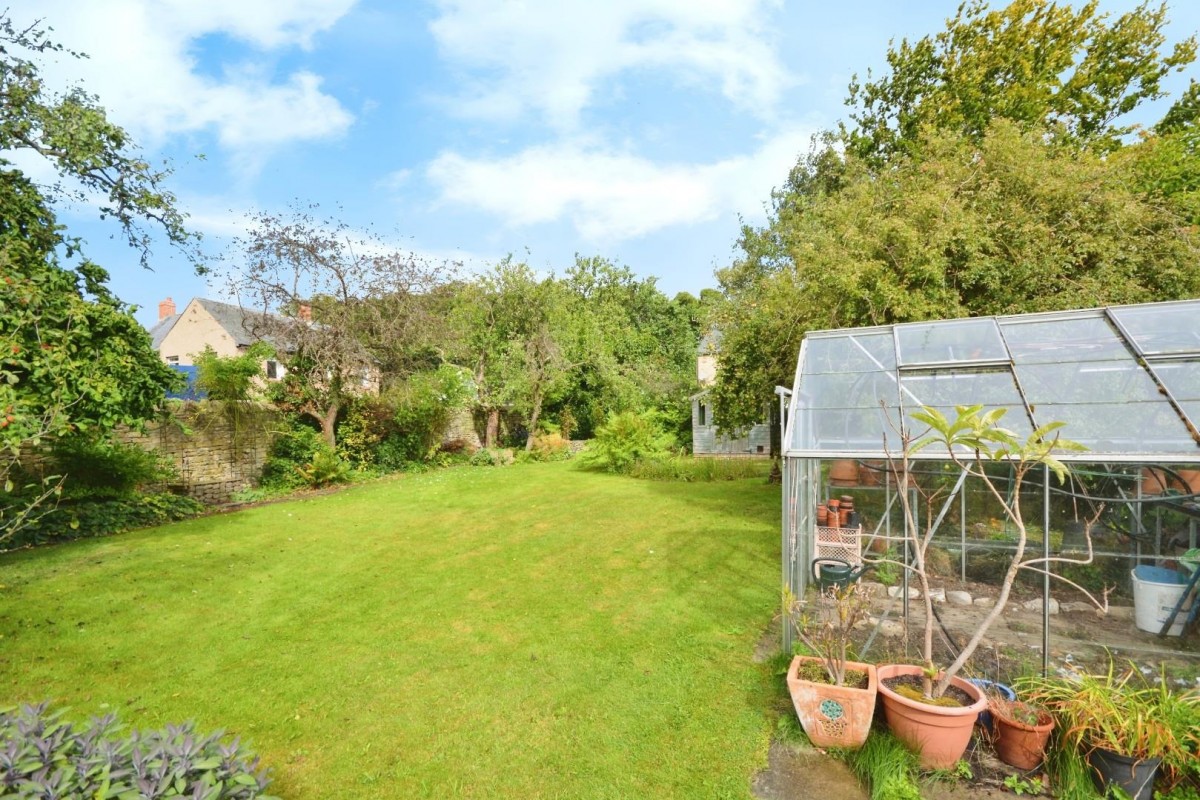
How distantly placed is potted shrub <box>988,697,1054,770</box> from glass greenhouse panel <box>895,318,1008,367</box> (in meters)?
3.22

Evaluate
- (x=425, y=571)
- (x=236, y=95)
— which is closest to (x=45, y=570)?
(x=425, y=571)

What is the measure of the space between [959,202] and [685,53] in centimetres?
516

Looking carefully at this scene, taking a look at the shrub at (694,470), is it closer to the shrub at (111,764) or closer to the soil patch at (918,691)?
the soil patch at (918,691)

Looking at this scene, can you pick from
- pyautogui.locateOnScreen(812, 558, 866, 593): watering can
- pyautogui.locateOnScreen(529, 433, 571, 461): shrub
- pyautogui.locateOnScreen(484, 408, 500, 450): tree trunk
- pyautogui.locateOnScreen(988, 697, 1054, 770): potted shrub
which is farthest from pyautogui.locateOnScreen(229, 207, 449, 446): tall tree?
pyautogui.locateOnScreen(988, 697, 1054, 770): potted shrub

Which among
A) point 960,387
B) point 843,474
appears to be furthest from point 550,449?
point 960,387

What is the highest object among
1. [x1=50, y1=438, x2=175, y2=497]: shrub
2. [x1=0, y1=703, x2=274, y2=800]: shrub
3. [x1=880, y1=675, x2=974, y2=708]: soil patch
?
[x1=50, y1=438, x2=175, y2=497]: shrub

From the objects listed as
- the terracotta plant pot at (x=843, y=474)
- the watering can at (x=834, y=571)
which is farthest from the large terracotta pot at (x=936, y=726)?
the terracotta plant pot at (x=843, y=474)

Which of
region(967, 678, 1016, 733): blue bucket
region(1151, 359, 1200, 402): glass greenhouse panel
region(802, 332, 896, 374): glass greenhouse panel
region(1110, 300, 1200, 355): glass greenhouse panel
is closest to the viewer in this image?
region(967, 678, 1016, 733): blue bucket

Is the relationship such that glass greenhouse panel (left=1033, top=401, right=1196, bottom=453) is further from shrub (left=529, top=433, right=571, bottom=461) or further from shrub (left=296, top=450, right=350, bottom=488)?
shrub (left=529, top=433, right=571, bottom=461)

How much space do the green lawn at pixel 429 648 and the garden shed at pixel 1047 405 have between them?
1.44m

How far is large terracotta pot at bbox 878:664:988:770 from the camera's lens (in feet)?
10.8

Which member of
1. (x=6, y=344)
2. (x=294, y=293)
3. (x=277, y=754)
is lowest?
(x=277, y=754)

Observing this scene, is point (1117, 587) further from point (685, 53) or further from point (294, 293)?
point (294, 293)

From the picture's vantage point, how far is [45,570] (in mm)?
7609
